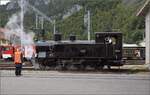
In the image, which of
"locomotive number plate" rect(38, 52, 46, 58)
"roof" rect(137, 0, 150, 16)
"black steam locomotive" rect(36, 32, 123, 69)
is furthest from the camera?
"roof" rect(137, 0, 150, 16)

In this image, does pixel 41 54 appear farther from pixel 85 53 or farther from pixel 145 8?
pixel 145 8

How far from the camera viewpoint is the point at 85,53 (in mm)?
35625

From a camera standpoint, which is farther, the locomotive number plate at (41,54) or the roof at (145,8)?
the roof at (145,8)

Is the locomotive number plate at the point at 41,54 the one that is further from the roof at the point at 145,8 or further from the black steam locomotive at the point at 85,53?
the roof at the point at 145,8

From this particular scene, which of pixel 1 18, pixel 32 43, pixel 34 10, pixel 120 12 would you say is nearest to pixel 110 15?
pixel 120 12

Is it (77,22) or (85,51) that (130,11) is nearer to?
(77,22)

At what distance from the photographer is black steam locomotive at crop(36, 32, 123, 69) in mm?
34688

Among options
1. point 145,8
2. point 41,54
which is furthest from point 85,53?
point 145,8

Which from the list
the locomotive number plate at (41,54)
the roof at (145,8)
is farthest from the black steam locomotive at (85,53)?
the roof at (145,8)

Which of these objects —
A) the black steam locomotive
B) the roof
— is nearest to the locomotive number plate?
the black steam locomotive

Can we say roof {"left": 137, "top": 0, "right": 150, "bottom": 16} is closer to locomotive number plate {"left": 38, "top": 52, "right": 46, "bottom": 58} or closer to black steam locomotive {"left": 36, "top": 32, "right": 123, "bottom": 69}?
black steam locomotive {"left": 36, "top": 32, "right": 123, "bottom": 69}

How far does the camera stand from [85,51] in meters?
35.7

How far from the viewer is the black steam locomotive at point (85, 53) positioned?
114 ft

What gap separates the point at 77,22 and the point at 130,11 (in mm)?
11840
